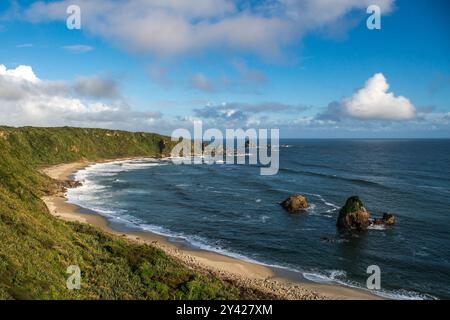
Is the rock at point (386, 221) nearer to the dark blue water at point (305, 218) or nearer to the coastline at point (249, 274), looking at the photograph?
the dark blue water at point (305, 218)

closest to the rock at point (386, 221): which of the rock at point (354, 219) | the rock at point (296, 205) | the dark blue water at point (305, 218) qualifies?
the dark blue water at point (305, 218)

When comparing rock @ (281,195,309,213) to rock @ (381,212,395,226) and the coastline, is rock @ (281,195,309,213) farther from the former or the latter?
the coastline

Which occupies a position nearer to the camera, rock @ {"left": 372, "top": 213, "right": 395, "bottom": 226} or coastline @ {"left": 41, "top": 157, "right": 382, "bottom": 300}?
coastline @ {"left": 41, "top": 157, "right": 382, "bottom": 300}

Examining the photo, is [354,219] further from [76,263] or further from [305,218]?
[76,263]

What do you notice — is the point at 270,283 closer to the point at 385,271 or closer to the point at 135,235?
the point at 385,271

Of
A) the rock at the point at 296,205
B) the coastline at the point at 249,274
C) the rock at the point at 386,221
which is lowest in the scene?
the coastline at the point at 249,274

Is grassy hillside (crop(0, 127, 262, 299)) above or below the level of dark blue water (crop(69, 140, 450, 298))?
above

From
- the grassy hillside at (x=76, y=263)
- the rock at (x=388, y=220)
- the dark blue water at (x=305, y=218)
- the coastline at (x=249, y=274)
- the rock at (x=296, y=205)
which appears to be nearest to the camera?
the grassy hillside at (x=76, y=263)

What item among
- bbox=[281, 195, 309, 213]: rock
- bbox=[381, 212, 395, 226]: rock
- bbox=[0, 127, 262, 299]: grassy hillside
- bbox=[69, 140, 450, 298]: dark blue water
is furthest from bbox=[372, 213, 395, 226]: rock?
bbox=[0, 127, 262, 299]: grassy hillside

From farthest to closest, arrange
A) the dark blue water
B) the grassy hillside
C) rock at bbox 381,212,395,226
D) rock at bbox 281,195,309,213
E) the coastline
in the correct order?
rock at bbox 281,195,309,213 → rock at bbox 381,212,395,226 → the dark blue water → the coastline → the grassy hillside
